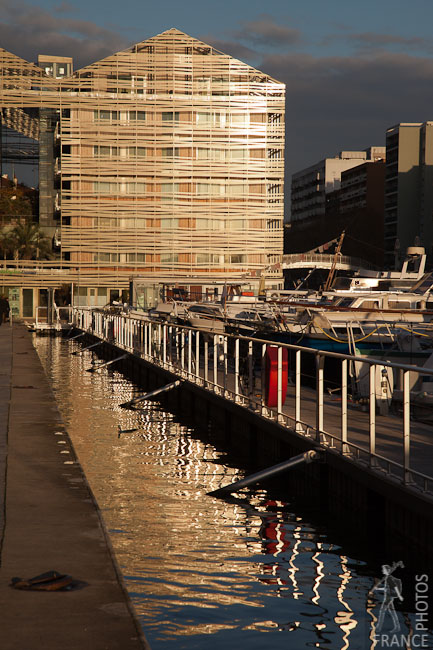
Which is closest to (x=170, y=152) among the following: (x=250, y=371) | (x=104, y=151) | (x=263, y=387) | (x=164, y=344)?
(x=104, y=151)

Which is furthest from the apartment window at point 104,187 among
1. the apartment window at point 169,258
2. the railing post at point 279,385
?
the railing post at point 279,385

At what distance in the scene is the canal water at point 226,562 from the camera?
7.96 m

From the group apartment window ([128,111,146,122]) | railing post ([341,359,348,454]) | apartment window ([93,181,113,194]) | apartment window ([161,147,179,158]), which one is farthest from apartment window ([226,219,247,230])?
railing post ([341,359,348,454])

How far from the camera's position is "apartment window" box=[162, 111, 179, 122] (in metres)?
101

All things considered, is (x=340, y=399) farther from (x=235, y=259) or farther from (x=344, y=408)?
(x=235, y=259)

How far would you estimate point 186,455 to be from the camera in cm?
1781

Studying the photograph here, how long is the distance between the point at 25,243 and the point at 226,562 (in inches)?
3807

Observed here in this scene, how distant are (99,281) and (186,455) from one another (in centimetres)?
8521

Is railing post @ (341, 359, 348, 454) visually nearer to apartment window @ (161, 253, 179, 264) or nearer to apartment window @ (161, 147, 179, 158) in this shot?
apartment window @ (161, 253, 179, 264)

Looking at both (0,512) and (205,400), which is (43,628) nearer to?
(0,512)

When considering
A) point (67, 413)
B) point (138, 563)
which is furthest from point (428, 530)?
point (67, 413)

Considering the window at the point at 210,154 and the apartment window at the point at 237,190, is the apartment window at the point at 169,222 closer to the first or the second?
the apartment window at the point at 237,190

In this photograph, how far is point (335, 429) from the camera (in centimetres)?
1338

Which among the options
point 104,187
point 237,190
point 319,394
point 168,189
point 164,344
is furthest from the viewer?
point 168,189
